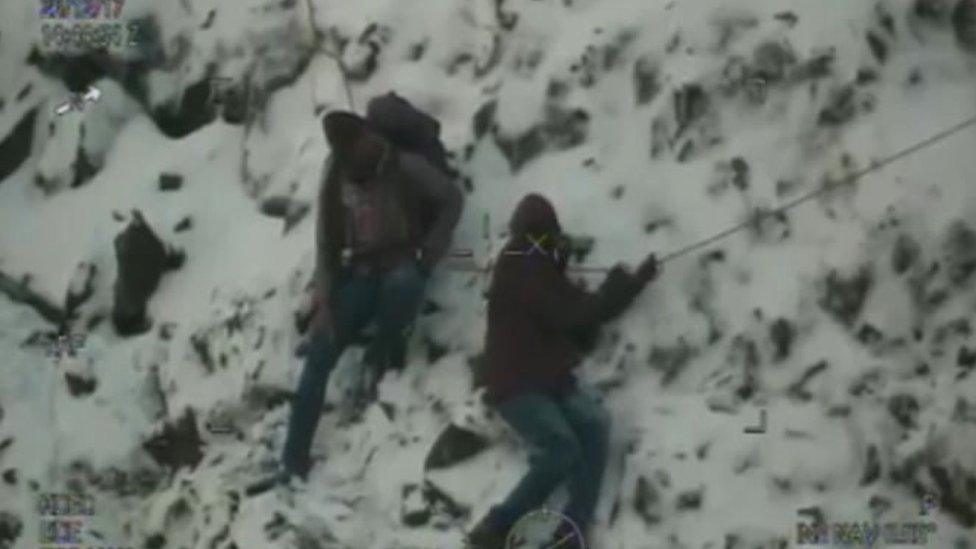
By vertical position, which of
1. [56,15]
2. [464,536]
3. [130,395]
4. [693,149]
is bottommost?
[464,536]

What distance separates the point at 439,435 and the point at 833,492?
27.7 inches

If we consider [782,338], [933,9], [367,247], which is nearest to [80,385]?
[367,247]

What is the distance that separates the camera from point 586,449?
12.6ft

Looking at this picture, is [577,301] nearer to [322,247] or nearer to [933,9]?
[322,247]

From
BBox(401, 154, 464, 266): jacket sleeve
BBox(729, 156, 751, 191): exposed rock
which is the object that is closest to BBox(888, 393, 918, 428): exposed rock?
BBox(729, 156, 751, 191): exposed rock

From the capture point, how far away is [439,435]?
3.89m

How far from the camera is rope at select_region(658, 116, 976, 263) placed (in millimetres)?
3811

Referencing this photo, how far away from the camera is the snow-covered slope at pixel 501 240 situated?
3.79 m

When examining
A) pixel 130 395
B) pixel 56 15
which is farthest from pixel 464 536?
pixel 56 15

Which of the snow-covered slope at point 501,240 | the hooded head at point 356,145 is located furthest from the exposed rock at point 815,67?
the hooded head at point 356,145

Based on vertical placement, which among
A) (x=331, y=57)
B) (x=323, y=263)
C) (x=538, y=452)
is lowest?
(x=538, y=452)

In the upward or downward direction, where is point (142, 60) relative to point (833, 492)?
upward

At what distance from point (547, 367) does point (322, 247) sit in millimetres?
470

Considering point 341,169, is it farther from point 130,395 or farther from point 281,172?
point 130,395
